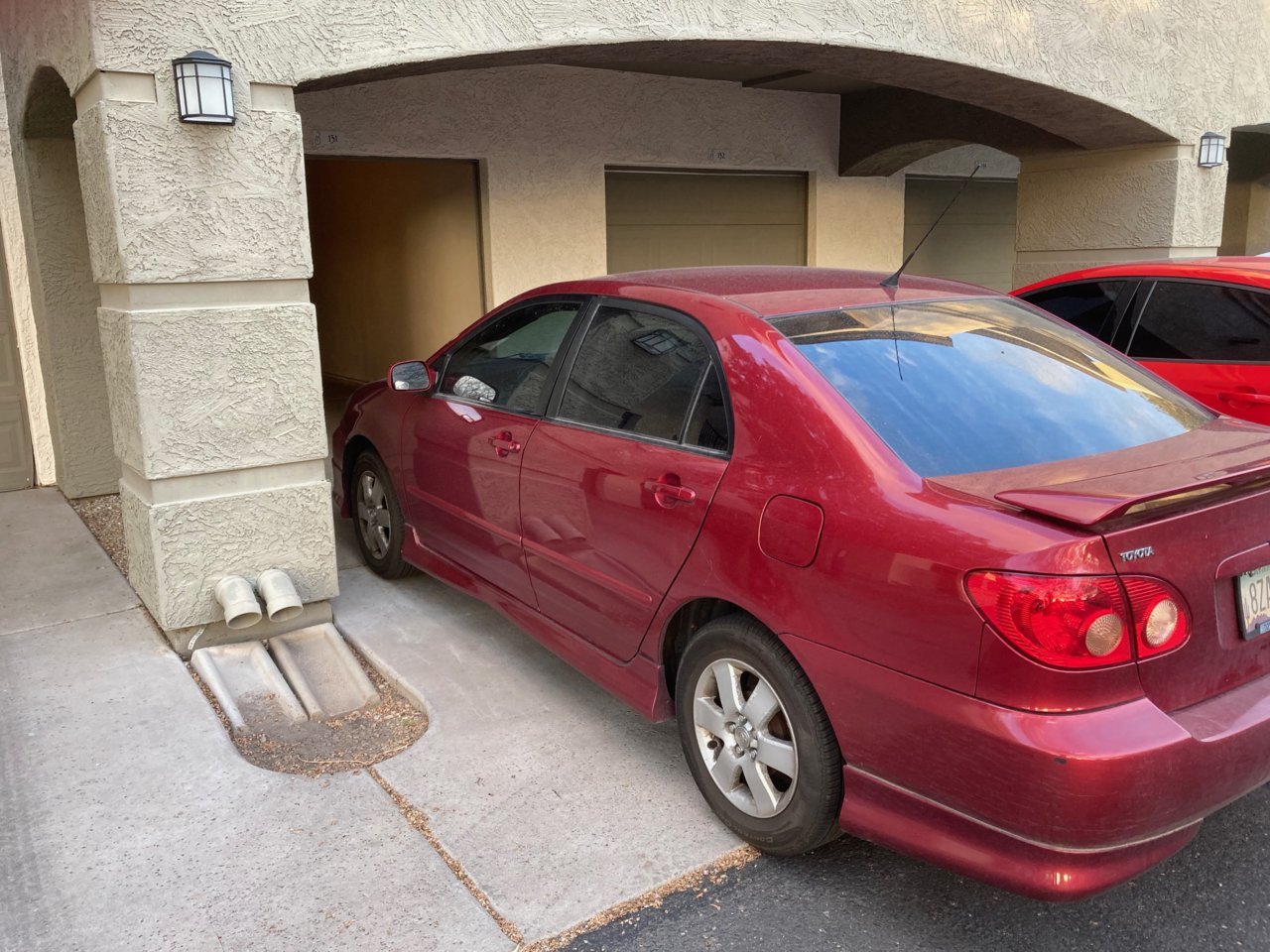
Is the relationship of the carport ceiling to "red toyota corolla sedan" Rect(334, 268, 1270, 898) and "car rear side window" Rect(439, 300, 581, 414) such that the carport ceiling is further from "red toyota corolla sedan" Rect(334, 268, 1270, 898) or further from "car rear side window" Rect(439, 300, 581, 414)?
"red toyota corolla sedan" Rect(334, 268, 1270, 898)

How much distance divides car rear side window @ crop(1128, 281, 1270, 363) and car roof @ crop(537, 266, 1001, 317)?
1.91m

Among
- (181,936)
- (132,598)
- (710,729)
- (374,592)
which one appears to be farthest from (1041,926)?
(132,598)

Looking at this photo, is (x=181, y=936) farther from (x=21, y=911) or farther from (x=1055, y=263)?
(x=1055, y=263)

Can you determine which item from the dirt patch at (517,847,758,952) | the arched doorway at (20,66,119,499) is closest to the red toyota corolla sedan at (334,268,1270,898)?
the dirt patch at (517,847,758,952)

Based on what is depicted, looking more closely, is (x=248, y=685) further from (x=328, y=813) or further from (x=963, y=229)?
(x=963, y=229)

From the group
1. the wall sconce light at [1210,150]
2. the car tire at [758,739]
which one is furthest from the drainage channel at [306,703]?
the wall sconce light at [1210,150]

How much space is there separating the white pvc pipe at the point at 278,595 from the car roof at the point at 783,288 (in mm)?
1756

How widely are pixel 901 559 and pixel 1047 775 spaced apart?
56 centimetres

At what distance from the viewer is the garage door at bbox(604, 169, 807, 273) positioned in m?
9.30

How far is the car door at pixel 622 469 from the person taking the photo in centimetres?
311

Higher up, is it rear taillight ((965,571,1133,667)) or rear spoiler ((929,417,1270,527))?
rear spoiler ((929,417,1270,527))

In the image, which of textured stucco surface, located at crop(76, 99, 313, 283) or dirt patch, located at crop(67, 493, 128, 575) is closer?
textured stucco surface, located at crop(76, 99, 313, 283)

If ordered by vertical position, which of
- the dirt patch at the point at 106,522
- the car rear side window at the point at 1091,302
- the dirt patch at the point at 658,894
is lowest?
the dirt patch at the point at 658,894

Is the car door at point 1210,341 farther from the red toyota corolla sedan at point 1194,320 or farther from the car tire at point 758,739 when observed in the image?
the car tire at point 758,739
